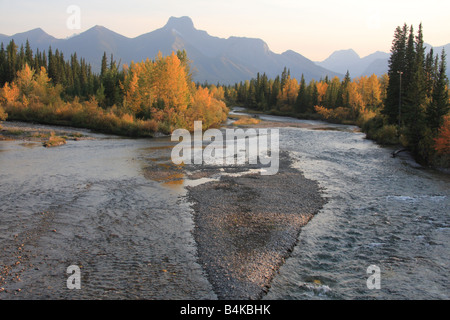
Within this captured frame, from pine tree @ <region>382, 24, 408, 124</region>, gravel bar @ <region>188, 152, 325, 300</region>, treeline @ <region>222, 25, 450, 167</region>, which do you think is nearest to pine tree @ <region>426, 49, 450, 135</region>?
treeline @ <region>222, 25, 450, 167</region>

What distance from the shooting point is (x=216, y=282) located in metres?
10.2

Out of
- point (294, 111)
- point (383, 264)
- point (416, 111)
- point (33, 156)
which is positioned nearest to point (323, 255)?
point (383, 264)

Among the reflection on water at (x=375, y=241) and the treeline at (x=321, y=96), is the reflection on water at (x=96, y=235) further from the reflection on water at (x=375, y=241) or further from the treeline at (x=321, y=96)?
the treeline at (x=321, y=96)

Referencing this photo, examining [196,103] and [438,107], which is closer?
[438,107]

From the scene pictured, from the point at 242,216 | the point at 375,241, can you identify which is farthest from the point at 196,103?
the point at 375,241

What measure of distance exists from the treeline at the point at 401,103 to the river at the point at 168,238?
9.17 meters

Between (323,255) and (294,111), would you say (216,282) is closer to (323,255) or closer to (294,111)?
(323,255)

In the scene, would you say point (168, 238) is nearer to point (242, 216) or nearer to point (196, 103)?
point (242, 216)

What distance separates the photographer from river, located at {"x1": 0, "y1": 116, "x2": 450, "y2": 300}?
9969mm

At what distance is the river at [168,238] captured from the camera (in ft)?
32.7

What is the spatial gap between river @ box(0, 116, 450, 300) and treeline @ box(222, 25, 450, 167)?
917 centimetres

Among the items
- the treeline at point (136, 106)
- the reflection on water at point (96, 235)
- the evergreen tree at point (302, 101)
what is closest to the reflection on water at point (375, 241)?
the reflection on water at point (96, 235)

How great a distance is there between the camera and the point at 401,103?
51.2m

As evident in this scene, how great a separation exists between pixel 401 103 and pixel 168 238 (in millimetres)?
49272
